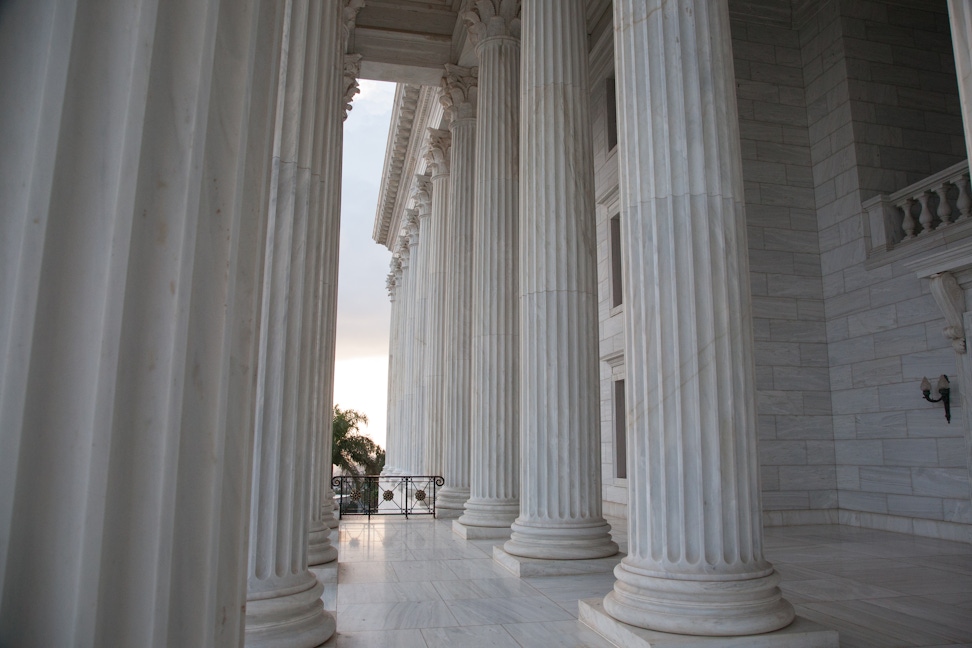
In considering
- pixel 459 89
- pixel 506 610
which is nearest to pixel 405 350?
pixel 459 89

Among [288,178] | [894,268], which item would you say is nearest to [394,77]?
[894,268]

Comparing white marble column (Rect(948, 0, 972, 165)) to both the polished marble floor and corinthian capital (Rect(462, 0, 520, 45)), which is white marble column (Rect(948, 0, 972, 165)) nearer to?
the polished marble floor

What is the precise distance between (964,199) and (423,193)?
99.1 feet

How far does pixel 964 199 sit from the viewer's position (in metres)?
19.1

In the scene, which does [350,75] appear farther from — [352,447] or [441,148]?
[352,447]

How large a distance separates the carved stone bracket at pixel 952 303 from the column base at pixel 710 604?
13550mm

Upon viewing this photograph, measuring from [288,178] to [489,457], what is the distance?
12421mm

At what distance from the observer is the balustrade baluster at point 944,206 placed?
19.8 metres

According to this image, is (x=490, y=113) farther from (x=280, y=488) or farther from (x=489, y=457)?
(x=280, y=488)

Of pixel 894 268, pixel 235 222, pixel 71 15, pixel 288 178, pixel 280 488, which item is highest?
pixel 894 268

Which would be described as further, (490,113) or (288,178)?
(490,113)

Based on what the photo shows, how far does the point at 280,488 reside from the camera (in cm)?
850

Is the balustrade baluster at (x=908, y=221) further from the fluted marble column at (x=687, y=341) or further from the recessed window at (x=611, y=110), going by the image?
the fluted marble column at (x=687, y=341)

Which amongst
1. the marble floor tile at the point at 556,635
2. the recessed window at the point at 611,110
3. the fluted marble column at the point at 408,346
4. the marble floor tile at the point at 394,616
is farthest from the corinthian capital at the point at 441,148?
the marble floor tile at the point at 556,635
